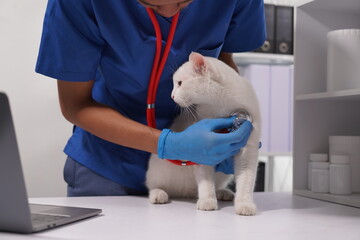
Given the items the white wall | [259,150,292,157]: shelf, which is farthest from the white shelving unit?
the white wall

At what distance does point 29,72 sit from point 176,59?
3.71ft

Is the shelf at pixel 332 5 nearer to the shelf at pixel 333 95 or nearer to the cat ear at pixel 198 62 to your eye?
the shelf at pixel 333 95

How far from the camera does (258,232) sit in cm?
71

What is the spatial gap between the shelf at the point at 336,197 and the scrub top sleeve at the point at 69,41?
69 centimetres

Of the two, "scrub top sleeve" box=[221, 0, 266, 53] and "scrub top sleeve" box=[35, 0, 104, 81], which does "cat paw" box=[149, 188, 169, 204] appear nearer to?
"scrub top sleeve" box=[35, 0, 104, 81]

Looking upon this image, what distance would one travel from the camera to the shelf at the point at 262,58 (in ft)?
6.60

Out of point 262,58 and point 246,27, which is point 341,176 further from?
point 262,58

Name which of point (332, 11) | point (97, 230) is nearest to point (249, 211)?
point (97, 230)

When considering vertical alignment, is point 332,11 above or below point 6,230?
above

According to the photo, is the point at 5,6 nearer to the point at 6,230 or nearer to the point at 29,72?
the point at 29,72

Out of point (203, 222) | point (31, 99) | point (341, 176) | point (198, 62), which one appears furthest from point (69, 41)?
point (31, 99)

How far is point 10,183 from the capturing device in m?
0.61

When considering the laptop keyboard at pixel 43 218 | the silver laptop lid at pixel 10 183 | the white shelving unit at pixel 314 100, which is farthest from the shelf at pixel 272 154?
the silver laptop lid at pixel 10 183

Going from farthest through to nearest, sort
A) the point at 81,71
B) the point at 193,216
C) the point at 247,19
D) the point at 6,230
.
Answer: the point at 247,19, the point at 81,71, the point at 193,216, the point at 6,230
